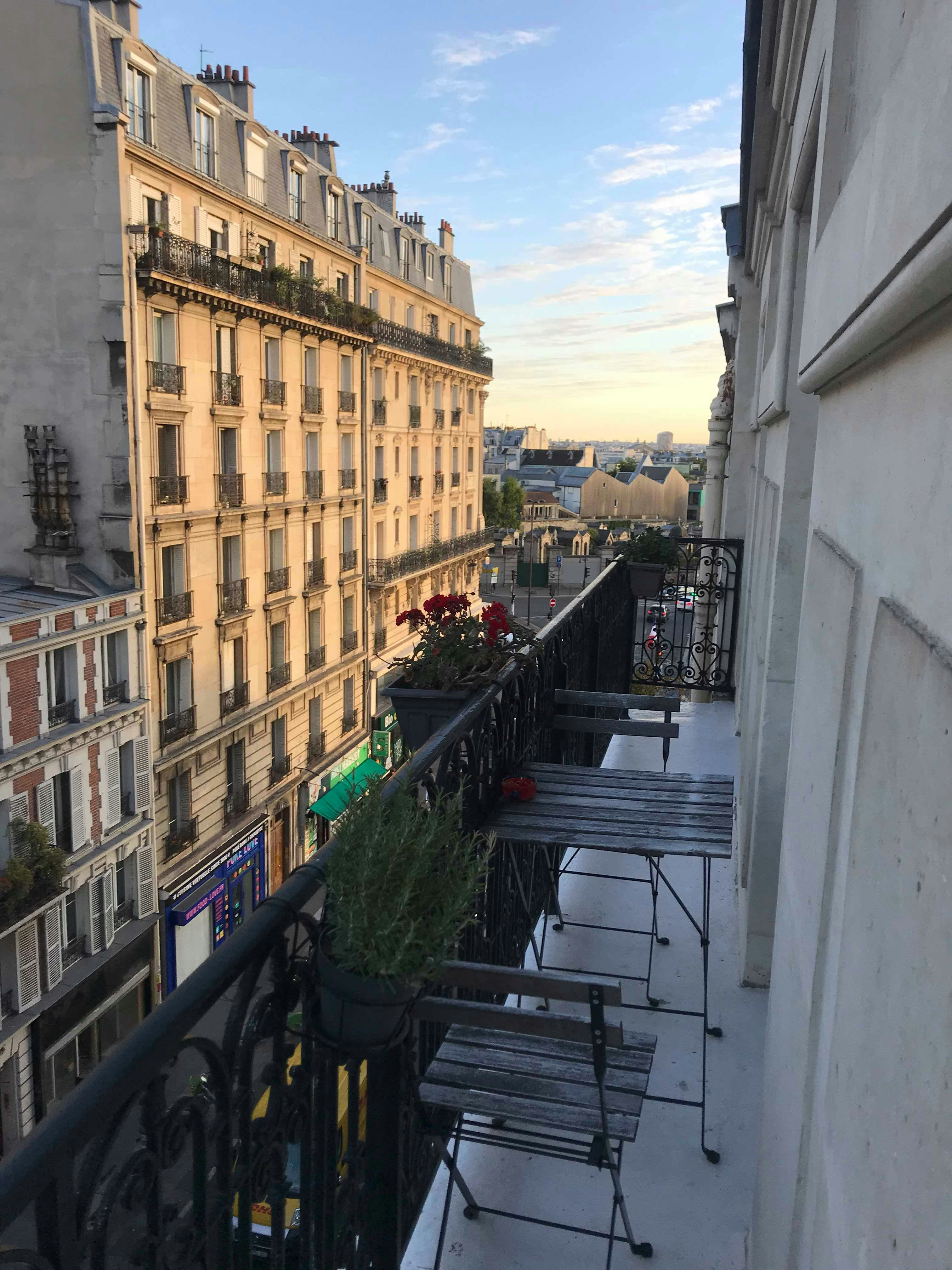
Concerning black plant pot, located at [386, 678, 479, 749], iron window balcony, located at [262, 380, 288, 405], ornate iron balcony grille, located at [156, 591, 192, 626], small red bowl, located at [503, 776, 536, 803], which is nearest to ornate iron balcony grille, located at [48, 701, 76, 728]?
ornate iron balcony grille, located at [156, 591, 192, 626]

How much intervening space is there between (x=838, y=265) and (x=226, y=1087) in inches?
67.2

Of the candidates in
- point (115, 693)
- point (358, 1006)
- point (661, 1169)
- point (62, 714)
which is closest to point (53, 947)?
point (62, 714)

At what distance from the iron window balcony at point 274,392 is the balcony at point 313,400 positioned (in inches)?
38.3

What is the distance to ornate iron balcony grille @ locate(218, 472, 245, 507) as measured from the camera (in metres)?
18.2

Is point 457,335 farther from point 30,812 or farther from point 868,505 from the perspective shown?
point 868,505

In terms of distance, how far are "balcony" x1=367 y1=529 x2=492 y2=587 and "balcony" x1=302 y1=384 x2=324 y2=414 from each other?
4.93 metres

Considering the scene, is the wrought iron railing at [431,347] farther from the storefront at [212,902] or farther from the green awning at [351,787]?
the green awning at [351,787]

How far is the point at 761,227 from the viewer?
7.17 metres

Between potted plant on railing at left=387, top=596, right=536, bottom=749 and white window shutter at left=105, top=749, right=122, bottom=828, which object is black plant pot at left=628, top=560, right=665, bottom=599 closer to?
potted plant on railing at left=387, top=596, right=536, bottom=749

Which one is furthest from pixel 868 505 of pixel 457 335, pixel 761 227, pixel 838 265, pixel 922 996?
pixel 457 335

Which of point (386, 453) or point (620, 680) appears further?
point (386, 453)

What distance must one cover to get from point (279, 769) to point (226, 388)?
8460 mm

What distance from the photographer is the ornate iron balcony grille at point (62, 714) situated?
14.4 metres

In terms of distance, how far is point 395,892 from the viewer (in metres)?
1.69
